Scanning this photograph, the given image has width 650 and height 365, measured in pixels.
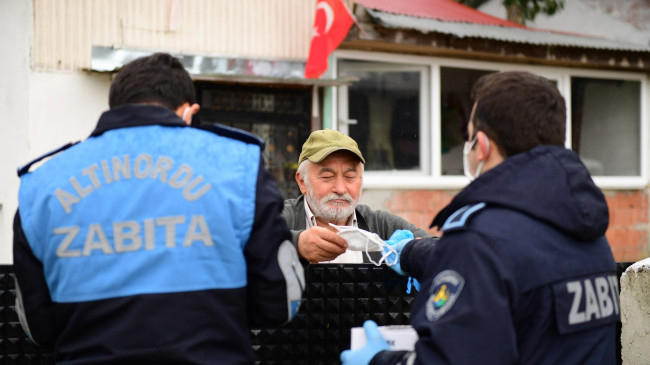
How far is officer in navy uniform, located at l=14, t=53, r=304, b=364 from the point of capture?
173 cm

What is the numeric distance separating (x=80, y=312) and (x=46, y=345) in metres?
0.29

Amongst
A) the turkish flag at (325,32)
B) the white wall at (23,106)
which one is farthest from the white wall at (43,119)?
the turkish flag at (325,32)

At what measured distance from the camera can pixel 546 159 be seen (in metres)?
1.79

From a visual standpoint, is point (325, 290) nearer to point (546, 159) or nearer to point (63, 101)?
point (546, 159)

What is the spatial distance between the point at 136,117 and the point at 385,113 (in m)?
6.62

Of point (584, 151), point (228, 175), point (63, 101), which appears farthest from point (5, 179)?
point (584, 151)

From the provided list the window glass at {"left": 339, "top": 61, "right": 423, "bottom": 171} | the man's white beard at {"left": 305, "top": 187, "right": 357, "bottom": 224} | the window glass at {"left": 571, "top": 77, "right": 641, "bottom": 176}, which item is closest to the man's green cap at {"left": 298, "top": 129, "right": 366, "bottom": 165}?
the man's white beard at {"left": 305, "top": 187, "right": 357, "bottom": 224}

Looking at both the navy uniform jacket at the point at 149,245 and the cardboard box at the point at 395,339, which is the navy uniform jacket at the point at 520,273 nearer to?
the cardboard box at the point at 395,339

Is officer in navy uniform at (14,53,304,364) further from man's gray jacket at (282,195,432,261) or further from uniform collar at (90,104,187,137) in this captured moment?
man's gray jacket at (282,195,432,261)

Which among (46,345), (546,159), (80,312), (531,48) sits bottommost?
(46,345)

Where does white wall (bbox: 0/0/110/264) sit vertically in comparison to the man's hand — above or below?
above

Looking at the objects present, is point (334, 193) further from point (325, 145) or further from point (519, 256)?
point (519, 256)

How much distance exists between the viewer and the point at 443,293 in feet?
5.64

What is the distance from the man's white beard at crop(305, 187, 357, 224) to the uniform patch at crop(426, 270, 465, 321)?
6.05 ft
